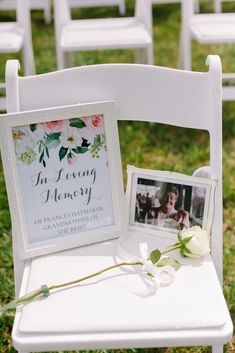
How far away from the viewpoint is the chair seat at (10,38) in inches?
127

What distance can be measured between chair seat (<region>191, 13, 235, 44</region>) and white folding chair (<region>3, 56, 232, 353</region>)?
5.19 feet

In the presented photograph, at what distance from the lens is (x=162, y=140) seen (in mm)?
3295

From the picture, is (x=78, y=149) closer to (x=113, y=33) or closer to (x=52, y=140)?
(x=52, y=140)

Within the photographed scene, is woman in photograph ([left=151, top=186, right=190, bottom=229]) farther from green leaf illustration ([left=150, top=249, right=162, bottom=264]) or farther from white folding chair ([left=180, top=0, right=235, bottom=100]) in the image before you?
white folding chair ([left=180, top=0, right=235, bottom=100])

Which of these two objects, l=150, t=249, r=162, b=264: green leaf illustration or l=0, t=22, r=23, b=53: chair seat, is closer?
l=150, t=249, r=162, b=264: green leaf illustration

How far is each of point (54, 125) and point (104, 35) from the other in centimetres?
179

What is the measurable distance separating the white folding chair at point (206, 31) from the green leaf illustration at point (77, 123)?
166cm

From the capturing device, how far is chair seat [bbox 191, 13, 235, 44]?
3227 mm

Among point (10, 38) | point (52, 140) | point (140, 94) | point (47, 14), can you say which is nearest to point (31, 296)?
point (52, 140)

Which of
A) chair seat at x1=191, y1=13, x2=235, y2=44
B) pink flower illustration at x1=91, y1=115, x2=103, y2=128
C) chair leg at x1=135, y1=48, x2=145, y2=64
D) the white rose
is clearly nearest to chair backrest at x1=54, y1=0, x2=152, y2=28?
chair leg at x1=135, y1=48, x2=145, y2=64

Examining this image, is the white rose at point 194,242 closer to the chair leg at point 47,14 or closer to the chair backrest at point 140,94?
the chair backrest at point 140,94

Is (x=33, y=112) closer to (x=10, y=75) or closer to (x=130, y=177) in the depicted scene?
(x=10, y=75)

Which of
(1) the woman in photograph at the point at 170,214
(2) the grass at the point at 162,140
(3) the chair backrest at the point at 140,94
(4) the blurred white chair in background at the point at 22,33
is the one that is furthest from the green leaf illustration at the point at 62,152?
(4) the blurred white chair in background at the point at 22,33

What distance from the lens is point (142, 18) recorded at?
3.55 metres
